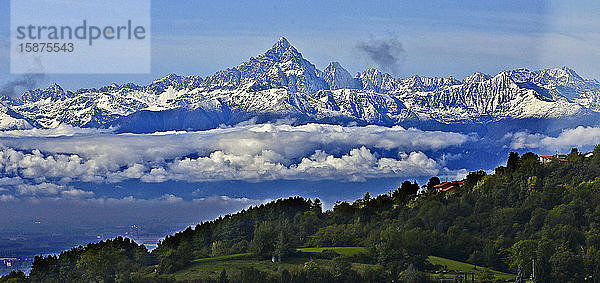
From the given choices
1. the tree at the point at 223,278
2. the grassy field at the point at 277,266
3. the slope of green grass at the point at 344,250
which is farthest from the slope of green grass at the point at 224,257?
the tree at the point at 223,278

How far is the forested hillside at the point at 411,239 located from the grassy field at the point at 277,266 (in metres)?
0.70

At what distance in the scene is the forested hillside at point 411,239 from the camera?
141625 mm

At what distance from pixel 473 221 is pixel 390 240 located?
3051 centimetres

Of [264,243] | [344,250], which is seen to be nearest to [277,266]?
[264,243]

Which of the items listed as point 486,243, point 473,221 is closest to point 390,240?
point 486,243

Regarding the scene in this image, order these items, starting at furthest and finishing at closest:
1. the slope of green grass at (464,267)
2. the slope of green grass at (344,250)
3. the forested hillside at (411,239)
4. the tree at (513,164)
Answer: the tree at (513,164)
the slope of green grass at (344,250)
the slope of green grass at (464,267)
the forested hillside at (411,239)

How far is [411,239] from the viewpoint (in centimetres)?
15525

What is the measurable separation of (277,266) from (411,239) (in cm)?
2589

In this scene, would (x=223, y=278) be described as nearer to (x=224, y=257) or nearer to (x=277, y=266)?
(x=277, y=266)

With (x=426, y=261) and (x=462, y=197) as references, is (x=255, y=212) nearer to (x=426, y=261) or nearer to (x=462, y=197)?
(x=462, y=197)

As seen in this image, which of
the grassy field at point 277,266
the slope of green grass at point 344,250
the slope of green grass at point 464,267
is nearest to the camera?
the grassy field at point 277,266

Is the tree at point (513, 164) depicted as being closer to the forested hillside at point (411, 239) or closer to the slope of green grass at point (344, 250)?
the forested hillside at point (411, 239)

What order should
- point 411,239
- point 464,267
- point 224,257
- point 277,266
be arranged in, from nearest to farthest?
point 464,267, point 277,266, point 411,239, point 224,257

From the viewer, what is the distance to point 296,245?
6540 inches
